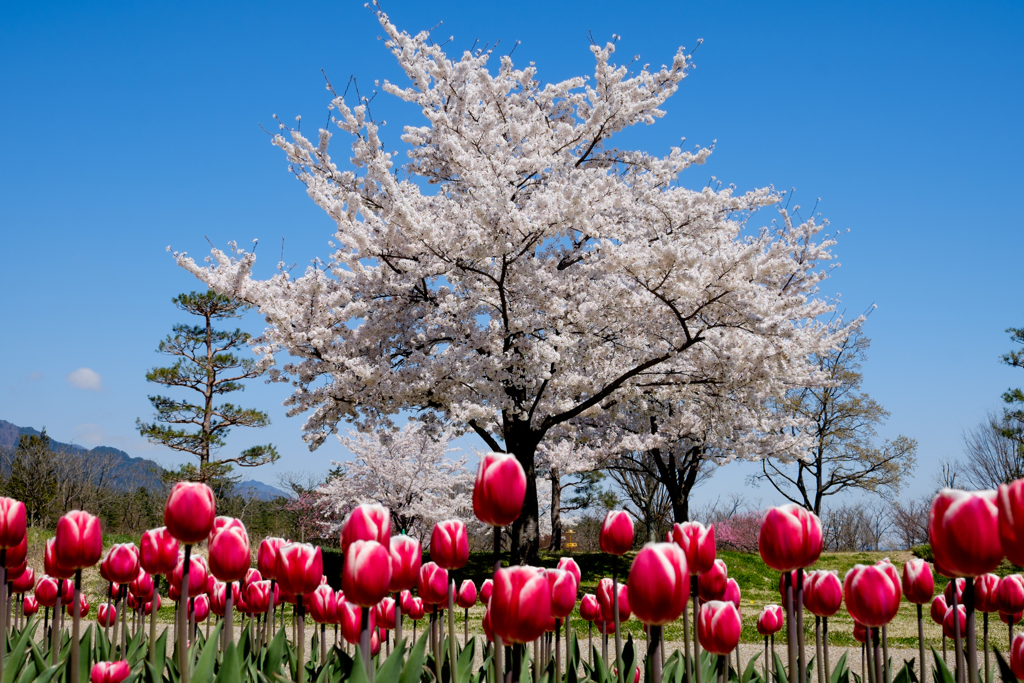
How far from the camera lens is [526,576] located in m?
1.47

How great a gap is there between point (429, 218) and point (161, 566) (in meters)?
8.88

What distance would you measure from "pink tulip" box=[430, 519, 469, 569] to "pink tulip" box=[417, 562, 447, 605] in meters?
0.31

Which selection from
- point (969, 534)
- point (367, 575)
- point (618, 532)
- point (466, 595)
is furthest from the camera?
point (466, 595)

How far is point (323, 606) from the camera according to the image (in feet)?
8.34

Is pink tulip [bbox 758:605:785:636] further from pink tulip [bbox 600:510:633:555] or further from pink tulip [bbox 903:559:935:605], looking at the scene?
pink tulip [bbox 600:510:633:555]

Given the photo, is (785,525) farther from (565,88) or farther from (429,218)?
Result: (565,88)

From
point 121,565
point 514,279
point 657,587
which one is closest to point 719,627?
point 657,587

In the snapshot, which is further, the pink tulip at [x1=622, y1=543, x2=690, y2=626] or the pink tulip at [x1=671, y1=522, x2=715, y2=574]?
the pink tulip at [x1=671, y1=522, x2=715, y2=574]

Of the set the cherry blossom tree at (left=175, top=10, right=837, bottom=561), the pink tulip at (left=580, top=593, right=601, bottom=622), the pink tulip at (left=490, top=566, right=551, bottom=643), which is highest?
the cherry blossom tree at (left=175, top=10, right=837, bottom=561)

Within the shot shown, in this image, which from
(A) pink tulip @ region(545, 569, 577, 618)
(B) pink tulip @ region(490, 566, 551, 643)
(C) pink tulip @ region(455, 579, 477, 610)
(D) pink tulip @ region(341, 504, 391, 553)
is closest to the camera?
(B) pink tulip @ region(490, 566, 551, 643)

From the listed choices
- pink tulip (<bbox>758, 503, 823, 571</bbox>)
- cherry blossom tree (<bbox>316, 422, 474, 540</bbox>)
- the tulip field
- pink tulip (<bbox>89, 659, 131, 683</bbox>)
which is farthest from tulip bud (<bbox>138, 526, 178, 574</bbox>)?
cherry blossom tree (<bbox>316, 422, 474, 540</bbox>)

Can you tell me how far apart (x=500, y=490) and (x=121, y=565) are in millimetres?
1722

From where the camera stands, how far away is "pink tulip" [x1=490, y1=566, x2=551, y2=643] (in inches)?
57.4

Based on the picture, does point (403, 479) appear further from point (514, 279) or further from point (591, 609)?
point (591, 609)
